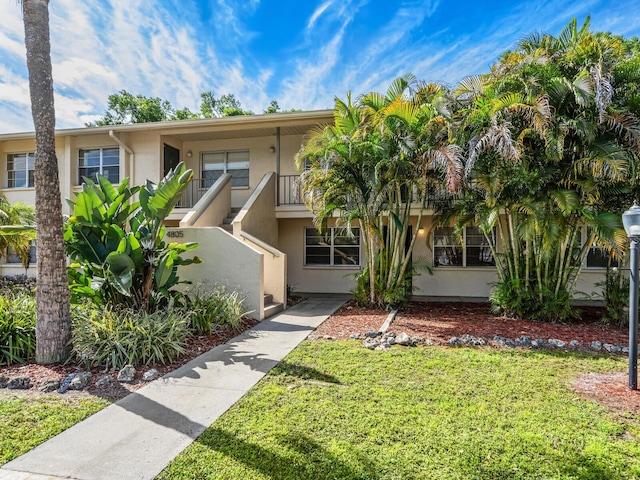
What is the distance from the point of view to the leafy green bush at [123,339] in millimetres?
5656

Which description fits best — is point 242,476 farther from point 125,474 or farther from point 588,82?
point 588,82

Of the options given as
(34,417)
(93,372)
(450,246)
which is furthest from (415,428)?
(450,246)

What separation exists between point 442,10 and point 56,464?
42.5 ft

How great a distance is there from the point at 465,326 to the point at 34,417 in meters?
7.66

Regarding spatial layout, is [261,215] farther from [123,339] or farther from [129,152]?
[123,339]

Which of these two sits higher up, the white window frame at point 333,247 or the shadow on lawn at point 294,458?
the white window frame at point 333,247

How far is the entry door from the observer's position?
1415 centimetres

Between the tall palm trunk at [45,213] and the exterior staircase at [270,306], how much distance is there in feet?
14.7

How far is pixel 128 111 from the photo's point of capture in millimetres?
30562

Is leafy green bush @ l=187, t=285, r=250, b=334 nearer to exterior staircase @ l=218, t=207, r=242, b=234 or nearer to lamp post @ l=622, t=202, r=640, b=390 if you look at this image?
exterior staircase @ l=218, t=207, r=242, b=234

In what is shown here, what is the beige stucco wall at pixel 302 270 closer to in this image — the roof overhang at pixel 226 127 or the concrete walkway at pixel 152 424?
the roof overhang at pixel 226 127

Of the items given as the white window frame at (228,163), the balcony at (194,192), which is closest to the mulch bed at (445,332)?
the white window frame at (228,163)

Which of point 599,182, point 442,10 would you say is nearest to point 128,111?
point 442,10

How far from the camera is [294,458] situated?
127 inches
